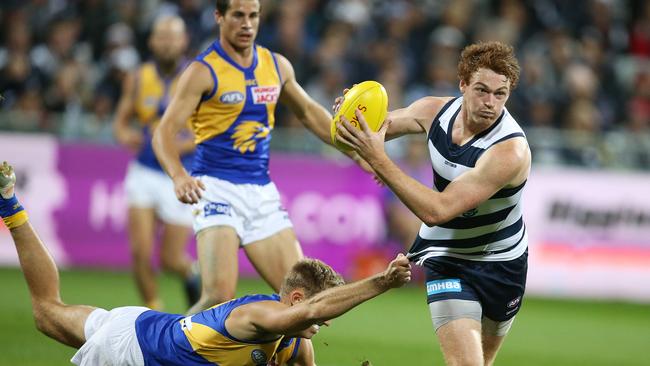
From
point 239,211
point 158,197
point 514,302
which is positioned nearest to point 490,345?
point 514,302

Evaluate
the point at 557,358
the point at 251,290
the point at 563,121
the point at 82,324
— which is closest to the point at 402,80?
the point at 563,121

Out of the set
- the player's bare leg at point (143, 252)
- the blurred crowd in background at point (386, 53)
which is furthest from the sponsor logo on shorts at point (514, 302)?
the blurred crowd in background at point (386, 53)

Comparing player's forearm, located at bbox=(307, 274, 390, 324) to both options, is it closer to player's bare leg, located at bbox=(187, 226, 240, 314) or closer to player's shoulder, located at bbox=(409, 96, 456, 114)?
player's shoulder, located at bbox=(409, 96, 456, 114)

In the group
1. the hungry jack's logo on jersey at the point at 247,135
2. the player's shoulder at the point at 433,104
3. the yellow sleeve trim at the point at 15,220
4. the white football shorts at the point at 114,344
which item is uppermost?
the player's shoulder at the point at 433,104

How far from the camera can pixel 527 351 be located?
10.1m

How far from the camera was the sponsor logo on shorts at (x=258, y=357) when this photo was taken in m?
6.03

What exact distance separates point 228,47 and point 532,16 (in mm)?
11821

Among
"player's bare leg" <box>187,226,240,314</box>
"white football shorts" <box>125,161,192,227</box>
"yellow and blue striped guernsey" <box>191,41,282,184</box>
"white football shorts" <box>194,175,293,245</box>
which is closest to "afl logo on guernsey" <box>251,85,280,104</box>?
"yellow and blue striped guernsey" <box>191,41,282,184</box>

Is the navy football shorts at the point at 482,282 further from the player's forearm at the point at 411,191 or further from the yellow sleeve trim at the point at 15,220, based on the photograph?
the yellow sleeve trim at the point at 15,220

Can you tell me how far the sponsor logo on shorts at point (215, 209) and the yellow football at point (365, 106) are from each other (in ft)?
5.40

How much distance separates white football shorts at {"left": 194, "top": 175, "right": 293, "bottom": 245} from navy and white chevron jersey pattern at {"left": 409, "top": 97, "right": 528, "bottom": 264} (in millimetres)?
1436

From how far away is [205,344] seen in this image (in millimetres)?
6031

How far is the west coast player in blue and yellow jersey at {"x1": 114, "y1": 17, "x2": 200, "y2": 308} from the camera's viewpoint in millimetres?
10328

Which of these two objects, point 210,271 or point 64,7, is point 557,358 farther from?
point 64,7
